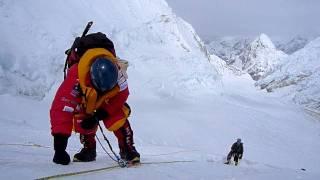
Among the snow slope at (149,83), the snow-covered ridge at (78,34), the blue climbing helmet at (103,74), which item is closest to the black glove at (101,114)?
the blue climbing helmet at (103,74)

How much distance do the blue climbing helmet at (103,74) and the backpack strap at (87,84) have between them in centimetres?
6

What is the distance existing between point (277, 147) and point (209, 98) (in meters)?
7.76

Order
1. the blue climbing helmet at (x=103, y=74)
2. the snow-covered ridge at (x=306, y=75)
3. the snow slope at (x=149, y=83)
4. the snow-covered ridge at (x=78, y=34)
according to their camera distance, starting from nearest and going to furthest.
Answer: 1. the blue climbing helmet at (x=103, y=74)
2. the snow slope at (x=149, y=83)
3. the snow-covered ridge at (x=78, y=34)
4. the snow-covered ridge at (x=306, y=75)

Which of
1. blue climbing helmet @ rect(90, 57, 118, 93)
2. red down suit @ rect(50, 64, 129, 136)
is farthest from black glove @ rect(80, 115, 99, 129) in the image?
blue climbing helmet @ rect(90, 57, 118, 93)

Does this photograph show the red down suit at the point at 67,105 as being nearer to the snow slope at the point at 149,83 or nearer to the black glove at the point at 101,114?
the black glove at the point at 101,114

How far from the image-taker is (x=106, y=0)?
30.3m

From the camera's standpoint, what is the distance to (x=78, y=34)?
25688 mm

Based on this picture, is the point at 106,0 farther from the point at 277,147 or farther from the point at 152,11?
the point at 277,147

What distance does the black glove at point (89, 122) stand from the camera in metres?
4.23

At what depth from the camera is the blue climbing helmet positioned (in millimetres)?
3730

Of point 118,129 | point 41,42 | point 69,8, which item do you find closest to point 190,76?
point 69,8

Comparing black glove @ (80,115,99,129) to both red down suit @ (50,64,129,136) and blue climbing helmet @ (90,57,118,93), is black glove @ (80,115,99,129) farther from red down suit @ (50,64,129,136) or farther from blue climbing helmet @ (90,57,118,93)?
blue climbing helmet @ (90,57,118,93)

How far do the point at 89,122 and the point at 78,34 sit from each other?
22.0 meters

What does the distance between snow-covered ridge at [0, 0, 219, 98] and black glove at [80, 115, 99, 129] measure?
52.3 feet
